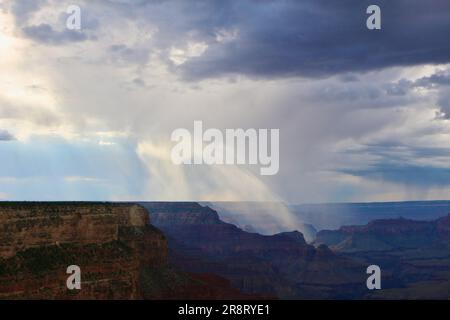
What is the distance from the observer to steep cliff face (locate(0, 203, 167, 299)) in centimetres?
7581

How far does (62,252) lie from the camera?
271 feet

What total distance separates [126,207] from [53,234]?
27.5 m

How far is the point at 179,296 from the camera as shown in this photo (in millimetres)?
105500

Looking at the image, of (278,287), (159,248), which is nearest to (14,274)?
(159,248)

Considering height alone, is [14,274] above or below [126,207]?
below

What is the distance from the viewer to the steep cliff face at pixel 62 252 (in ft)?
249

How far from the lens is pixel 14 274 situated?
245ft

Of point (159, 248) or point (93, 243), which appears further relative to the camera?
point (159, 248)

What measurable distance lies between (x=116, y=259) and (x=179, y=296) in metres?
19.8
